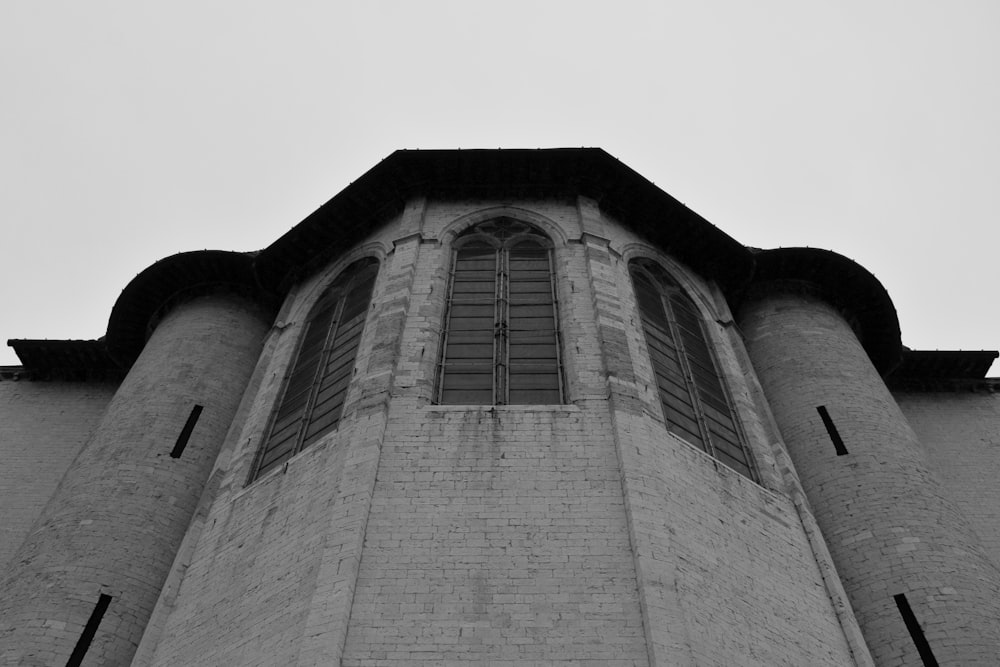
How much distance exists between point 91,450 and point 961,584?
11.1 m

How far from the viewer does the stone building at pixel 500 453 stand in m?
8.76

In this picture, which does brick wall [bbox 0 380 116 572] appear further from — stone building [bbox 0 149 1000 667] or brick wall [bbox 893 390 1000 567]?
brick wall [bbox 893 390 1000 567]

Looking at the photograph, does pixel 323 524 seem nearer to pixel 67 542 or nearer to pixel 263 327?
pixel 67 542

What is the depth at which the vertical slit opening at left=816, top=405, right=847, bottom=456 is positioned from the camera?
14.1 m

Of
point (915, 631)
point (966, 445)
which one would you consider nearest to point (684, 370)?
point (915, 631)

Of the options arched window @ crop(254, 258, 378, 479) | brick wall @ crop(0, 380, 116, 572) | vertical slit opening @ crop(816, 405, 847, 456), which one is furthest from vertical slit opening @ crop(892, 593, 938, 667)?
brick wall @ crop(0, 380, 116, 572)

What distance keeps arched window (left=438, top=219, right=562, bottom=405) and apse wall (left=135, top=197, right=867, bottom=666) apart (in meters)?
0.29

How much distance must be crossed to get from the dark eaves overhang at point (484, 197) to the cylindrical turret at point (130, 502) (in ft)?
2.73

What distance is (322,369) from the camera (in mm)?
13000

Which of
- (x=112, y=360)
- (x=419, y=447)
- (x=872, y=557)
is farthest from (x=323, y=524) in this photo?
(x=112, y=360)

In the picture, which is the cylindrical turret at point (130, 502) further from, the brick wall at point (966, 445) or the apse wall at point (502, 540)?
the brick wall at point (966, 445)

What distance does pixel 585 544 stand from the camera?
9.02m

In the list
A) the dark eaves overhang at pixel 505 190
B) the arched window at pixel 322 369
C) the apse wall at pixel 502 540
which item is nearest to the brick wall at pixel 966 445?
the dark eaves overhang at pixel 505 190

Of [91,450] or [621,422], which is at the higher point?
[91,450]
